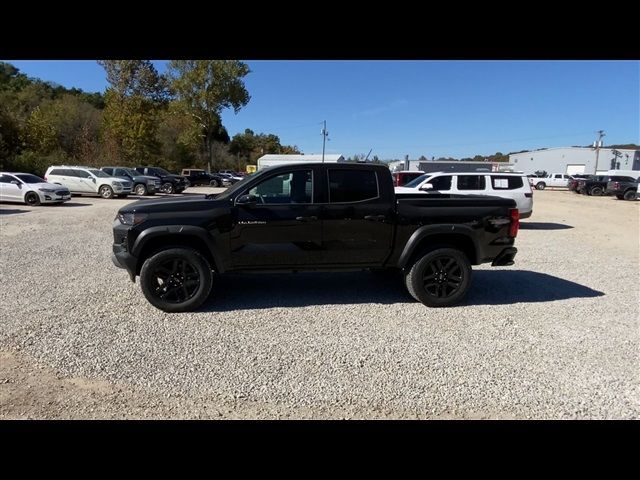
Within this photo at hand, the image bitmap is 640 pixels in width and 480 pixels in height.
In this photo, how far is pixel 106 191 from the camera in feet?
70.2

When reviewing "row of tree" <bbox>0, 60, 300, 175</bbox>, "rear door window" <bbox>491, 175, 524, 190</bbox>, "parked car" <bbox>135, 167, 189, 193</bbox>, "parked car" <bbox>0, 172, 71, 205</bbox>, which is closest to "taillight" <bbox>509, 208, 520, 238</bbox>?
"rear door window" <bbox>491, 175, 524, 190</bbox>

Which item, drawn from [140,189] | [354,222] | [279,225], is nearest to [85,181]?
[140,189]

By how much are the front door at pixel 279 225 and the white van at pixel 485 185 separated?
7.72 meters

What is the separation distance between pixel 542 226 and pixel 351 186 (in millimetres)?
11572

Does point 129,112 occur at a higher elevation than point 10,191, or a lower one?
higher

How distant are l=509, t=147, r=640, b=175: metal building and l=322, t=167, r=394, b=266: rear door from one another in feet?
230

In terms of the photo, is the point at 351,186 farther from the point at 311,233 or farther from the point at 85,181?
the point at 85,181

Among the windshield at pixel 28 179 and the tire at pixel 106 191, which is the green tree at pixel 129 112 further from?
the windshield at pixel 28 179

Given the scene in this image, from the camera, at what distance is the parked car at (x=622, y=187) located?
97.0 ft

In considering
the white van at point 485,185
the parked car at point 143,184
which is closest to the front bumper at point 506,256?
the white van at point 485,185
